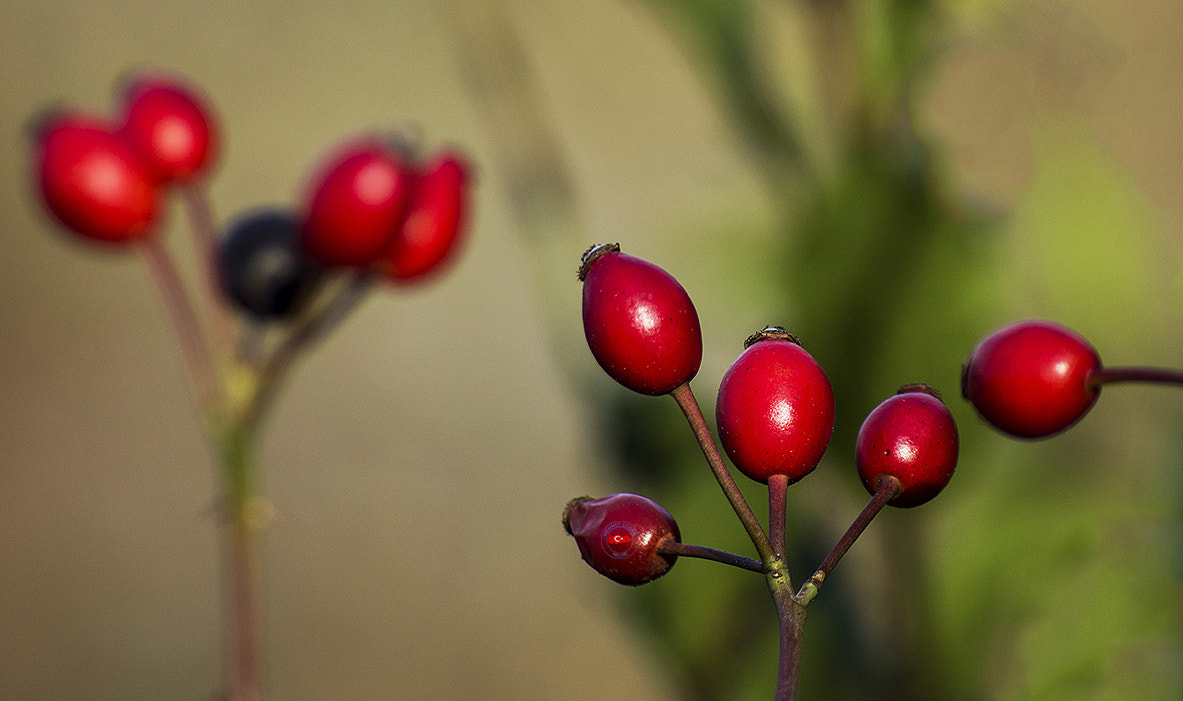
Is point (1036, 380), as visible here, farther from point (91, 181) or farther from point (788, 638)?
point (91, 181)

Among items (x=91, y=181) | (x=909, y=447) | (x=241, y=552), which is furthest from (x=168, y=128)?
(x=909, y=447)

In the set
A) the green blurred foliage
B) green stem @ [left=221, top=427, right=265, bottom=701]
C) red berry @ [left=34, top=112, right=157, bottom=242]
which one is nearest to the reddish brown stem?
green stem @ [left=221, top=427, right=265, bottom=701]

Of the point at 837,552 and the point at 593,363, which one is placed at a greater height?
the point at 837,552

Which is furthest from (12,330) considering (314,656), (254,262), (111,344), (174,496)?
(254,262)

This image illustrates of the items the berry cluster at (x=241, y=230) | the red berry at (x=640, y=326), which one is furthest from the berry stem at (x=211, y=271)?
the red berry at (x=640, y=326)

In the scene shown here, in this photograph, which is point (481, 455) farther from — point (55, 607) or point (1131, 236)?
point (1131, 236)

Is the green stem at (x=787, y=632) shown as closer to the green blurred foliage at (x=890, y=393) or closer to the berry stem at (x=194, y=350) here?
the berry stem at (x=194, y=350)
